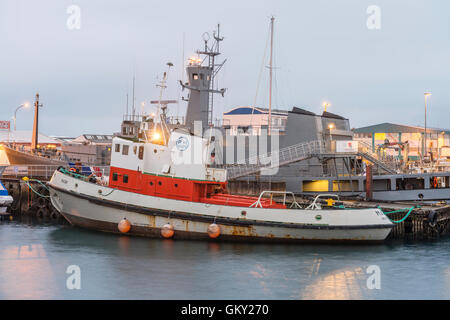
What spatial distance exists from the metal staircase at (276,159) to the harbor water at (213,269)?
340 inches

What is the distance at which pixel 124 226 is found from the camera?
21969 millimetres

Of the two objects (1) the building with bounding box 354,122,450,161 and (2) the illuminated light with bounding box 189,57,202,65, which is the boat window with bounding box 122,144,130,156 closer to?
(2) the illuminated light with bounding box 189,57,202,65

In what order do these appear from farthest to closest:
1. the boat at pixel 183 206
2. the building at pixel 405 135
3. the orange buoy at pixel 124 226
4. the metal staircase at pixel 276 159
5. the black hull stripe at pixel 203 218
Answer: the building at pixel 405 135 < the metal staircase at pixel 276 159 < the orange buoy at pixel 124 226 < the boat at pixel 183 206 < the black hull stripe at pixel 203 218

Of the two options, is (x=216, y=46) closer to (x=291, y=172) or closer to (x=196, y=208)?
(x=291, y=172)

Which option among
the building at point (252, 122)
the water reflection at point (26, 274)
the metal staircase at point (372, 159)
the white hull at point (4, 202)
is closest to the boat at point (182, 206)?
the water reflection at point (26, 274)

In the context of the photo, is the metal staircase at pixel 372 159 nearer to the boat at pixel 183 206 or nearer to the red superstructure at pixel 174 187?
the boat at pixel 183 206

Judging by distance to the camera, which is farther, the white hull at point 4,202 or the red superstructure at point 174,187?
the white hull at point 4,202

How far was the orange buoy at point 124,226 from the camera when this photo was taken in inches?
865

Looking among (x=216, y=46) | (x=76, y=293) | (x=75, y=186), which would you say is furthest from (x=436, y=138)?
(x=76, y=293)

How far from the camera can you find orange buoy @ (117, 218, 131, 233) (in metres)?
22.0

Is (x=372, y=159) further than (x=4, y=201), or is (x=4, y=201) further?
(x=372, y=159)

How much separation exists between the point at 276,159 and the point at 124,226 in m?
12.0

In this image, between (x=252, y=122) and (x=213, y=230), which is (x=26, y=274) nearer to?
(x=213, y=230)

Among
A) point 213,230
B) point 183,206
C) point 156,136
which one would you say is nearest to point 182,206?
point 183,206
